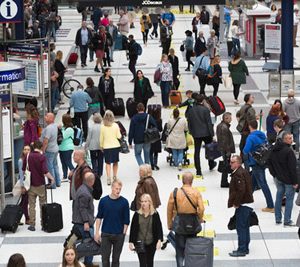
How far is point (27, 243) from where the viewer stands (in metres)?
18.5

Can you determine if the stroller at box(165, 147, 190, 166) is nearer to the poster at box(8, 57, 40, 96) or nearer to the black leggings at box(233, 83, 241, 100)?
the poster at box(8, 57, 40, 96)

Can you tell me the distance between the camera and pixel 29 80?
26.8 m

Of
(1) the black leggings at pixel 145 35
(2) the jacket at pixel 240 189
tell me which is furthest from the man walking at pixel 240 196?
(1) the black leggings at pixel 145 35

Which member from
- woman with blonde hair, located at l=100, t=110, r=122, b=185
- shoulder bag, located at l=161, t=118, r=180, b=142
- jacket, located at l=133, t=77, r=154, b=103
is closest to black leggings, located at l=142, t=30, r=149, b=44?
jacket, located at l=133, t=77, r=154, b=103

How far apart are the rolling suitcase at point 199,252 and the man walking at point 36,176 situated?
3.78 meters

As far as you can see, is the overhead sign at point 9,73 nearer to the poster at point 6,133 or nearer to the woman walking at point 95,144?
the poster at point 6,133

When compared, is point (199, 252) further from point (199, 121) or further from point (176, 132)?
point (176, 132)

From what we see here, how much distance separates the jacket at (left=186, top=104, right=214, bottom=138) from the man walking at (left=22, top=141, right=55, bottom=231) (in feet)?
13.8

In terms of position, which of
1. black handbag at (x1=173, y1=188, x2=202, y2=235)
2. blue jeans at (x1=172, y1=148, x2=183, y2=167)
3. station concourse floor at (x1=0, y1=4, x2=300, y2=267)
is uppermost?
black handbag at (x1=173, y1=188, x2=202, y2=235)

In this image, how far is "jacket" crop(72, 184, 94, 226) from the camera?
54.4 ft

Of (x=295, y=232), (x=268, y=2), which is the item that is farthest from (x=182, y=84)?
(x=268, y=2)

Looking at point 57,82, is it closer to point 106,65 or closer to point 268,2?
point 106,65

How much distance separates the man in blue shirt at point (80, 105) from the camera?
25.7 m

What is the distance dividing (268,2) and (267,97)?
2159 centimetres
